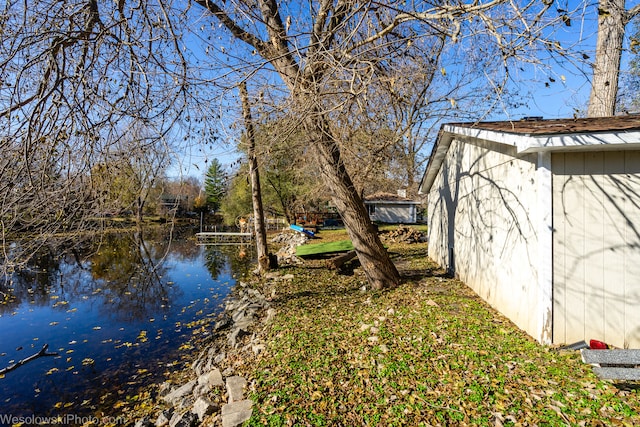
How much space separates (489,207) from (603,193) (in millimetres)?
2202

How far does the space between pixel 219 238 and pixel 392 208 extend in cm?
1736

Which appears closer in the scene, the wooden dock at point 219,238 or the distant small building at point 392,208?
the wooden dock at point 219,238

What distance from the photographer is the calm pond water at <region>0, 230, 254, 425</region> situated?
5.67 m

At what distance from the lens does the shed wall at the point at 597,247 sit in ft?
14.1

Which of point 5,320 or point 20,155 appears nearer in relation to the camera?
point 20,155

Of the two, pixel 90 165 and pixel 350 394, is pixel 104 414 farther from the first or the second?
pixel 90 165

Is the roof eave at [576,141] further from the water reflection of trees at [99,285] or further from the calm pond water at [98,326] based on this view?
the water reflection of trees at [99,285]

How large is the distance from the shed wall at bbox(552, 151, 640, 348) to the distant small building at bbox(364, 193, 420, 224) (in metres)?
29.4

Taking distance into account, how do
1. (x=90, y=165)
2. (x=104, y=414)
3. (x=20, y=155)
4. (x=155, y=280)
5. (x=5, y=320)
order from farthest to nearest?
(x=155, y=280), (x=5, y=320), (x=104, y=414), (x=90, y=165), (x=20, y=155)

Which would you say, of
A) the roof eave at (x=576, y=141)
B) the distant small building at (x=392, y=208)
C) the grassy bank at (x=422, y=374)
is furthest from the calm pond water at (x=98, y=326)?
the distant small building at (x=392, y=208)

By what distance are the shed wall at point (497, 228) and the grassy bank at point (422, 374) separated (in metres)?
0.42

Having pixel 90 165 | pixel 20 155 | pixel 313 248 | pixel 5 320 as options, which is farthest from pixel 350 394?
pixel 5 320

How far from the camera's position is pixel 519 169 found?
17.3ft

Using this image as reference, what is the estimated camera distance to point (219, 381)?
15.5 ft
